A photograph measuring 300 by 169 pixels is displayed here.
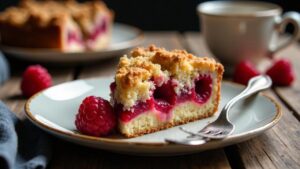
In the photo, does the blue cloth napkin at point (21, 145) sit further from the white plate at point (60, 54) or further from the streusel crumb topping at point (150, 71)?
the white plate at point (60, 54)

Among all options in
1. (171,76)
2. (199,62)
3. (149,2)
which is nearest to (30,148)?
(171,76)

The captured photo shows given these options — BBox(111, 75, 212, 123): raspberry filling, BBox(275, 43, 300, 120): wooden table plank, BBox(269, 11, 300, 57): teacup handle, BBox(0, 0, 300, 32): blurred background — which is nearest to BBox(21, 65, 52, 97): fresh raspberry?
BBox(111, 75, 212, 123): raspberry filling

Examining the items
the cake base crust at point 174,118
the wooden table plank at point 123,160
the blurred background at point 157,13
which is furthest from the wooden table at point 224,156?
the blurred background at point 157,13

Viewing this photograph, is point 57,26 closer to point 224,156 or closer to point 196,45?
point 196,45

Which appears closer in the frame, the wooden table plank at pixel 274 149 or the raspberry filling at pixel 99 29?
the wooden table plank at pixel 274 149

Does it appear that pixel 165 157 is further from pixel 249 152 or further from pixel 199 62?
pixel 199 62

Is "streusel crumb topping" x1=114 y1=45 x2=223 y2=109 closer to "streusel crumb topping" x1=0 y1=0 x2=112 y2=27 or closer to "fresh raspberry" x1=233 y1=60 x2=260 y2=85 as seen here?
"fresh raspberry" x1=233 y1=60 x2=260 y2=85
